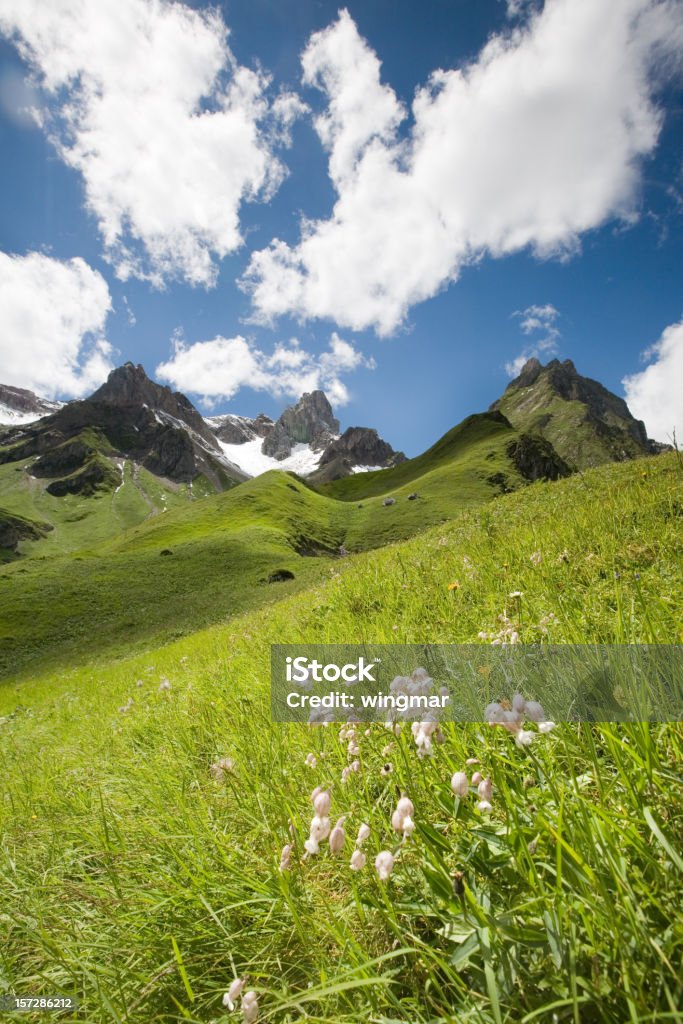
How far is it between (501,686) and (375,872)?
1404 mm

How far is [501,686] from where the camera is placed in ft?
9.65

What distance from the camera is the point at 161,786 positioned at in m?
3.47

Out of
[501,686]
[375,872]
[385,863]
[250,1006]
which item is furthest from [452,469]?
[250,1006]

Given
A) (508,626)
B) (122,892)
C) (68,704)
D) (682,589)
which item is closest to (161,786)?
(122,892)

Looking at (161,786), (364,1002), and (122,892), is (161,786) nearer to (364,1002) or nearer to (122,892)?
(122,892)

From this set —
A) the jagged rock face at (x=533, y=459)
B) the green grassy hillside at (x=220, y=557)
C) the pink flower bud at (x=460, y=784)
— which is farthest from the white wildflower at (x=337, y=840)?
the jagged rock face at (x=533, y=459)

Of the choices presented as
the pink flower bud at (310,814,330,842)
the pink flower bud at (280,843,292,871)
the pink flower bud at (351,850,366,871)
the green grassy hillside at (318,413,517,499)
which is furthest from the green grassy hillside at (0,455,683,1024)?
the green grassy hillside at (318,413,517,499)

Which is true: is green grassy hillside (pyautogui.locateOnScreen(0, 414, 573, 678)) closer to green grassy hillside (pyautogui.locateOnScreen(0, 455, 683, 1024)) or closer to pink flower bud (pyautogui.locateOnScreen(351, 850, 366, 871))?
green grassy hillside (pyautogui.locateOnScreen(0, 455, 683, 1024))

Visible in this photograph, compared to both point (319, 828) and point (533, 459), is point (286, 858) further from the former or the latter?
point (533, 459)

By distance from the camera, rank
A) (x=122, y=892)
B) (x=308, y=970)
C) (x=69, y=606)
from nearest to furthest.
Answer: (x=308, y=970) < (x=122, y=892) < (x=69, y=606)

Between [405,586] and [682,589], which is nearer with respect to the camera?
[682,589]

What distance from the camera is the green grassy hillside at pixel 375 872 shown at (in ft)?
4.36

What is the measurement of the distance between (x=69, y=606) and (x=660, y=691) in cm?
5036

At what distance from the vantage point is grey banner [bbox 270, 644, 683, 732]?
6.70 ft
